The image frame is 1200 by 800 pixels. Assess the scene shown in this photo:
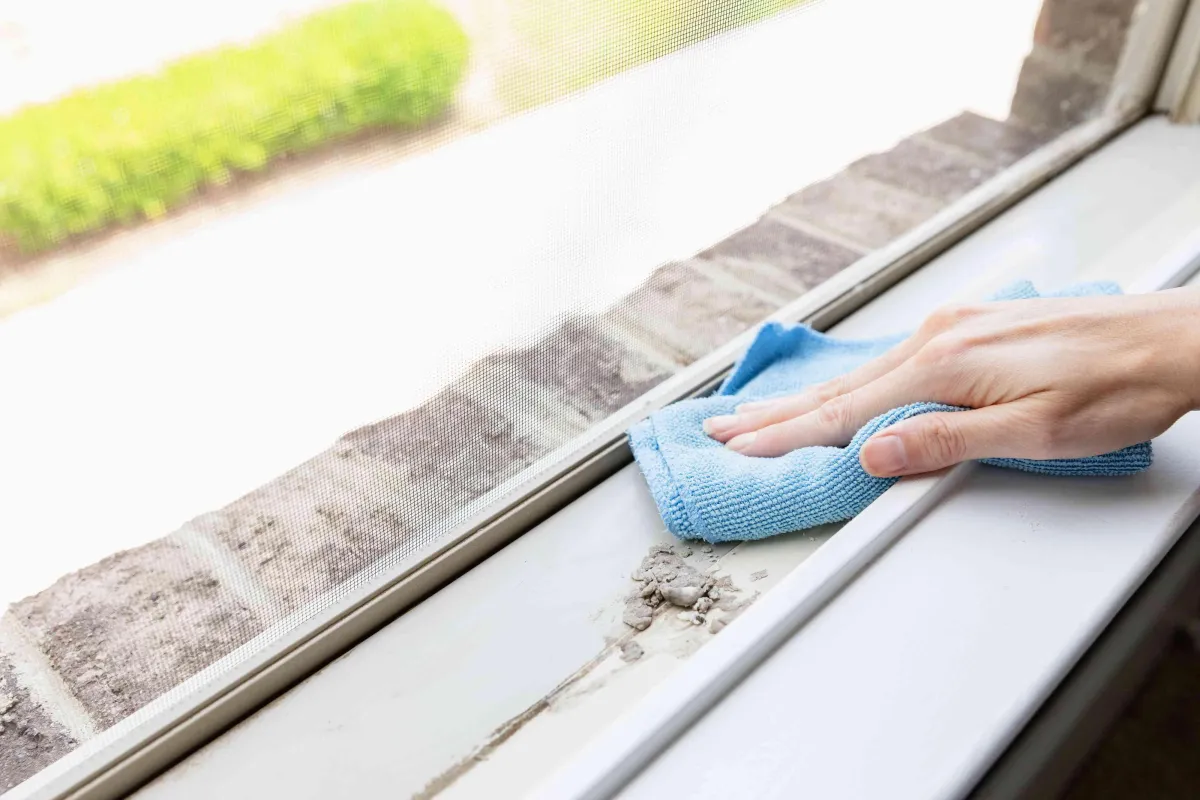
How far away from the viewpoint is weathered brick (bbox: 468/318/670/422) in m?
0.63

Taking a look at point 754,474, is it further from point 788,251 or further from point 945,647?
point 788,251

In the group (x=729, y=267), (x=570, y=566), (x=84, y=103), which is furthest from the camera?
(x=729, y=267)

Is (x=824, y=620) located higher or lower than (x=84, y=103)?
lower

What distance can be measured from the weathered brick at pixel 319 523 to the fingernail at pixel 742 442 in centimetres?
22

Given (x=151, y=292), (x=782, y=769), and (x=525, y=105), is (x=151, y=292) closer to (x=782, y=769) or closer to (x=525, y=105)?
(x=525, y=105)

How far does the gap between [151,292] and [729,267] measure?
49 cm

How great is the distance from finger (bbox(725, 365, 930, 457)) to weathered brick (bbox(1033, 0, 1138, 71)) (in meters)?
0.59

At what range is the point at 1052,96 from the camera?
3.31 ft

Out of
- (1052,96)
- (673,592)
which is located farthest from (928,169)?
(673,592)

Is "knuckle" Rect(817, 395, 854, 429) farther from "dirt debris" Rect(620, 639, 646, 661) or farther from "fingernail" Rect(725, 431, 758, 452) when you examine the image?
"dirt debris" Rect(620, 639, 646, 661)

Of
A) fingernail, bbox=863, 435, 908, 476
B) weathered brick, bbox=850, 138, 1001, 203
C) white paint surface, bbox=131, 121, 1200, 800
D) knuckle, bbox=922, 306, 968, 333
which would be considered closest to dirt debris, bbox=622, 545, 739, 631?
white paint surface, bbox=131, 121, 1200, 800

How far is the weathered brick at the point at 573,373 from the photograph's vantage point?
24.9 inches

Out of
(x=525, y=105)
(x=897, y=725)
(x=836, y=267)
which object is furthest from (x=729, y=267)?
(x=897, y=725)

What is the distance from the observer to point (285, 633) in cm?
56
